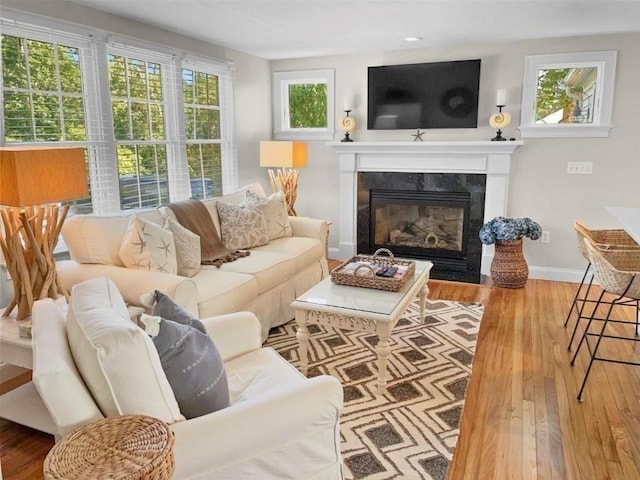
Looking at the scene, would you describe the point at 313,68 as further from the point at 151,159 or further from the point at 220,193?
the point at 151,159

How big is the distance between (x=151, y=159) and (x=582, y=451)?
3.56 m

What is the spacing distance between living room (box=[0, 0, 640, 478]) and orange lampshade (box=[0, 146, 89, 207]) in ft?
5.47

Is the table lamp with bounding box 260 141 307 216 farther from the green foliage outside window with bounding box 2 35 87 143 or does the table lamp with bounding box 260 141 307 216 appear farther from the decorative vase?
the decorative vase

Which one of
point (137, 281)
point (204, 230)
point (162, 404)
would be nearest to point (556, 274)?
point (204, 230)

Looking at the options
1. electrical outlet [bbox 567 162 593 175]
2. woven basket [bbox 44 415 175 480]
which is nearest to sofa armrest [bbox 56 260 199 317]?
woven basket [bbox 44 415 175 480]

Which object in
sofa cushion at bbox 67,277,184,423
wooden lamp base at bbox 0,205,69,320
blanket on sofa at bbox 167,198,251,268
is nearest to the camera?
sofa cushion at bbox 67,277,184,423

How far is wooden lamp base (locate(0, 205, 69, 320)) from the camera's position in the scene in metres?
2.36

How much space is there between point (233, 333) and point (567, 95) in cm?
403

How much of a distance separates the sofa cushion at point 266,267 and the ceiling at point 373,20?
5.72 feet

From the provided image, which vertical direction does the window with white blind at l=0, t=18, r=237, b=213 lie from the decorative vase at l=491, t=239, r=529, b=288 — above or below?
above

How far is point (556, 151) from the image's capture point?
4.61 metres

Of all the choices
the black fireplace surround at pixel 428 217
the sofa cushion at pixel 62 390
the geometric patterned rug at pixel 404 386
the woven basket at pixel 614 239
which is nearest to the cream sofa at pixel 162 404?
the sofa cushion at pixel 62 390

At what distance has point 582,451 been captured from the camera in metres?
2.18

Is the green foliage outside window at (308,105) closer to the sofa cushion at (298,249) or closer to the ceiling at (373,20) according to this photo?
the ceiling at (373,20)
